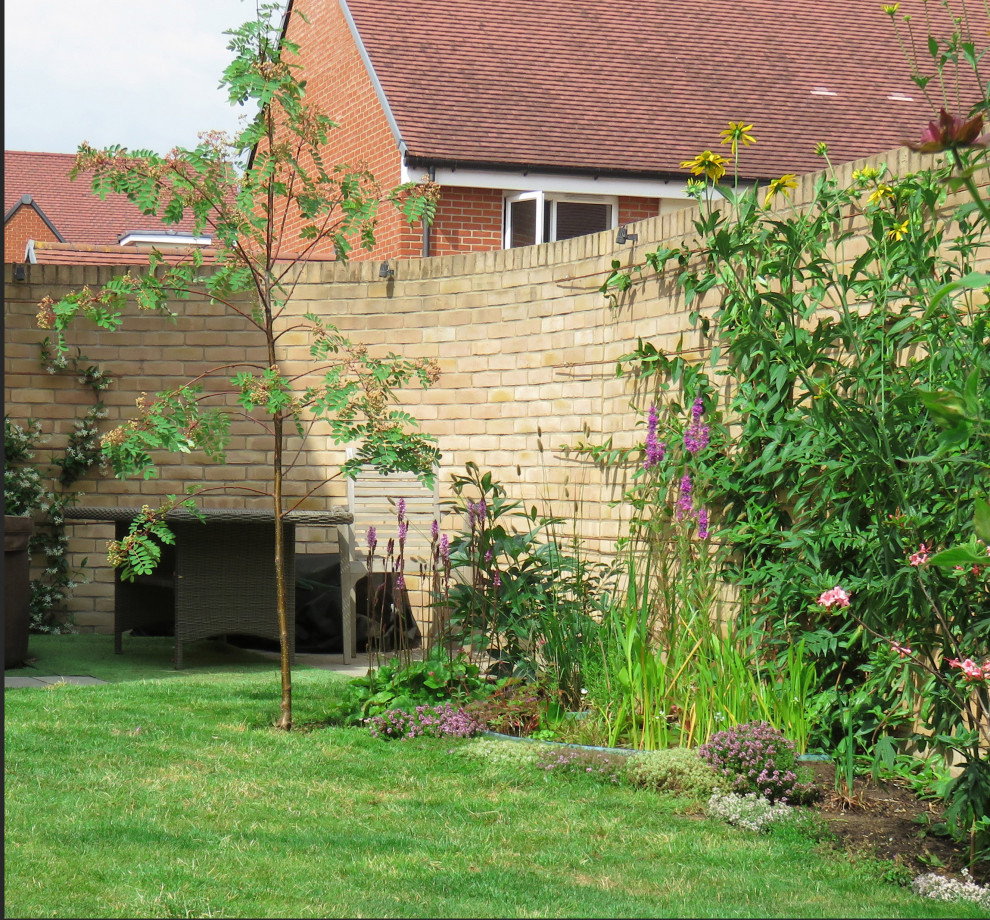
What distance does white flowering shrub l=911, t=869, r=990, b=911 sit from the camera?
325cm

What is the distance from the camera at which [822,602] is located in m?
3.67

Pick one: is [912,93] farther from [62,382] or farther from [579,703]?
[579,703]

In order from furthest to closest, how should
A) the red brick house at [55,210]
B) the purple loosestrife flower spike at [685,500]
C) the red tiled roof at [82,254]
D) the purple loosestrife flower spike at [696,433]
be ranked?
1. the red brick house at [55,210]
2. the red tiled roof at [82,254]
3. the purple loosestrife flower spike at [696,433]
4. the purple loosestrife flower spike at [685,500]

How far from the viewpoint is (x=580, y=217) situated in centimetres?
1341

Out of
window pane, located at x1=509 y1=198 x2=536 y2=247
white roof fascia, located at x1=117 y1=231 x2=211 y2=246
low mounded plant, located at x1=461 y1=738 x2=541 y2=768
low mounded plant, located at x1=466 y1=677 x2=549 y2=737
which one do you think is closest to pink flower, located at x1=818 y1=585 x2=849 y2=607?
low mounded plant, located at x1=461 y1=738 x2=541 y2=768

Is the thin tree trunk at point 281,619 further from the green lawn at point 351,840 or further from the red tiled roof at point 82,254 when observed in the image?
the red tiled roof at point 82,254

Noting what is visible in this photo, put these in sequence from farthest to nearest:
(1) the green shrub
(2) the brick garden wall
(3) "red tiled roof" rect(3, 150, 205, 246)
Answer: (3) "red tiled roof" rect(3, 150, 205, 246), (2) the brick garden wall, (1) the green shrub

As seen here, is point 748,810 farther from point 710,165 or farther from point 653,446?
point 710,165

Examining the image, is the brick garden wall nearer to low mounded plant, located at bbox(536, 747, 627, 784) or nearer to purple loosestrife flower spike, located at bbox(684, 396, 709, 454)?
purple loosestrife flower spike, located at bbox(684, 396, 709, 454)

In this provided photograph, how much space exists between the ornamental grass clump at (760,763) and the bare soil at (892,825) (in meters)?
0.12

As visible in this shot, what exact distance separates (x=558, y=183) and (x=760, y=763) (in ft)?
31.3

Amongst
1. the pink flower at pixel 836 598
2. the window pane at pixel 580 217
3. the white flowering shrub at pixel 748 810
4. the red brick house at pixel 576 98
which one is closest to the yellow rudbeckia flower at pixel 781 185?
the pink flower at pixel 836 598

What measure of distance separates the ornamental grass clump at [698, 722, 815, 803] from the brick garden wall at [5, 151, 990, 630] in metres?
2.54

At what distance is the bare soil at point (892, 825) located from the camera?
3.53 metres
